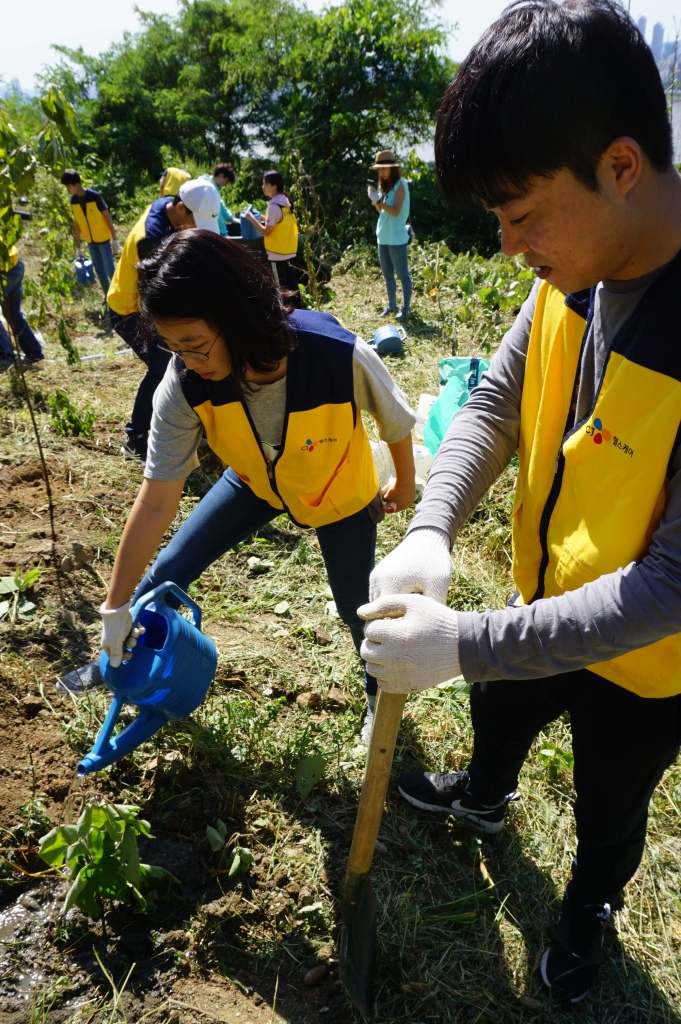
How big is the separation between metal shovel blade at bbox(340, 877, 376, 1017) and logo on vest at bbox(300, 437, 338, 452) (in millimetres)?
1094

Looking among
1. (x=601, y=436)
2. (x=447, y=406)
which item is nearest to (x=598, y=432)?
(x=601, y=436)

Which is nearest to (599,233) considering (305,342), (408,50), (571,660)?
(571,660)

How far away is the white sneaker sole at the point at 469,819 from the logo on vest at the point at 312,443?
112 cm

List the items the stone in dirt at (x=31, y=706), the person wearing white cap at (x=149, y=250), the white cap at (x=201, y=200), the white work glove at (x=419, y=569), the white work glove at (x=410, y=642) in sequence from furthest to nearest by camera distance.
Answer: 1. the white cap at (x=201, y=200)
2. the person wearing white cap at (x=149, y=250)
3. the stone in dirt at (x=31, y=706)
4. the white work glove at (x=419, y=569)
5. the white work glove at (x=410, y=642)

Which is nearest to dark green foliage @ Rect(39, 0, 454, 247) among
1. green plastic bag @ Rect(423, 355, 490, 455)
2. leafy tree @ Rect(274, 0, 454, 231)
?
leafy tree @ Rect(274, 0, 454, 231)

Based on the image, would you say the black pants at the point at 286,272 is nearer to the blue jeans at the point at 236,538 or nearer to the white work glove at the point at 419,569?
the blue jeans at the point at 236,538

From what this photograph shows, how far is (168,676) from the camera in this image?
5.91ft


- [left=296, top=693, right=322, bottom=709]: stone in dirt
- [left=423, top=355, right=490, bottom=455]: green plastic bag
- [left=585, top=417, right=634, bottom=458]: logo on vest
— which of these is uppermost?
[left=585, top=417, right=634, bottom=458]: logo on vest

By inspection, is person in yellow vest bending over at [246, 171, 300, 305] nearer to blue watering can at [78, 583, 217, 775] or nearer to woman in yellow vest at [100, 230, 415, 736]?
woman in yellow vest at [100, 230, 415, 736]

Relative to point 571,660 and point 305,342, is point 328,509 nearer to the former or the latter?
point 305,342

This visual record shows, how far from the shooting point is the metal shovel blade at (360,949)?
170cm

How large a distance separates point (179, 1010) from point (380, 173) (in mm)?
6866

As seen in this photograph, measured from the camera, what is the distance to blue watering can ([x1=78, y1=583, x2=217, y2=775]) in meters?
1.72

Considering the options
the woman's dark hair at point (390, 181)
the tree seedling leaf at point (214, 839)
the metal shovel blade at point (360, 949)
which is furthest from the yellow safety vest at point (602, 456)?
the woman's dark hair at point (390, 181)
